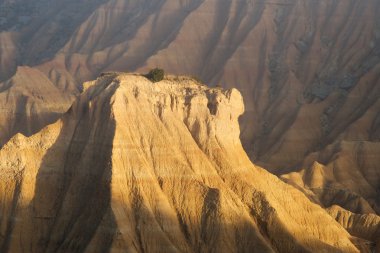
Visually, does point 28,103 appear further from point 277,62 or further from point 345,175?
point 345,175

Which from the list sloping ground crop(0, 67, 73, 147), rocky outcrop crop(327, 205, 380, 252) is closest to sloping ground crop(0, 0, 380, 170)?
sloping ground crop(0, 67, 73, 147)

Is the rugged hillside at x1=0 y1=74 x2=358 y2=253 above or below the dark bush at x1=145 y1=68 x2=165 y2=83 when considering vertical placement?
below

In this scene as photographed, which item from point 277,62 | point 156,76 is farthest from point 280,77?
point 156,76

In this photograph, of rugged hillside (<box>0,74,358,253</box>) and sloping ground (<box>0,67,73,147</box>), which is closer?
rugged hillside (<box>0,74,358,253</box>)

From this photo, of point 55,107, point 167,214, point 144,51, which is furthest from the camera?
point 144,51

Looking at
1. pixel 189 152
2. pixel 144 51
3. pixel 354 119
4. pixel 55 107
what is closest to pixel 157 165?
pixel 189 152

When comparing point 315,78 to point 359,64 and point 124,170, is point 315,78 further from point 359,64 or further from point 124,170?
point 124,170

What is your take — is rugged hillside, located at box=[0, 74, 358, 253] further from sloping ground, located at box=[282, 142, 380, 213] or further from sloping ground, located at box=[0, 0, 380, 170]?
sloping ground, located at box=[0, 0, 380, 170]

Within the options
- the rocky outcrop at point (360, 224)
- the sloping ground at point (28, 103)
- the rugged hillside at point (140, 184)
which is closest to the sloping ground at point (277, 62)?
the sloping ground at point (28, 103)
